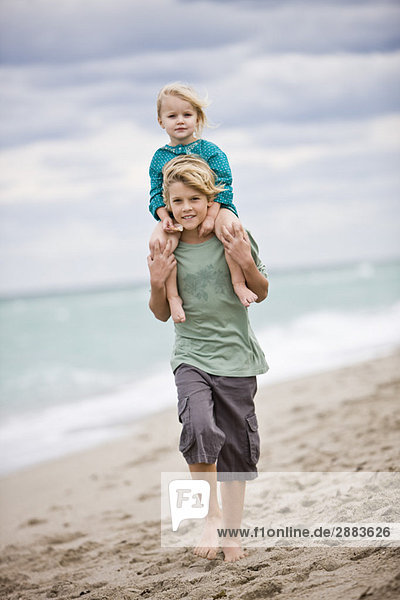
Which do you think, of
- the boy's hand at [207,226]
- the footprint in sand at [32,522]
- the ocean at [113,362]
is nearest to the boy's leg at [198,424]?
the boy's hand at [207,226]

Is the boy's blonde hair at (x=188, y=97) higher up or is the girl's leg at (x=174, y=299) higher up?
the boy's blonde hair at (x=188, y=97)

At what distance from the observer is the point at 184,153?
319 centimetres

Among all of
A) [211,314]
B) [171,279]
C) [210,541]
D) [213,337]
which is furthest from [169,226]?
[210,541]

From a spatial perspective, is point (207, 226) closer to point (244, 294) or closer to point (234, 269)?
point (234, 269)

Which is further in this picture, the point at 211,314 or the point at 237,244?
the point at 211,314

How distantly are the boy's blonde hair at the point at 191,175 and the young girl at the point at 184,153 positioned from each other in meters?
0.07

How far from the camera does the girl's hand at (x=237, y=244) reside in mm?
2990

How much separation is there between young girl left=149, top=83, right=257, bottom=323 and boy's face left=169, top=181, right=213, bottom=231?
0.15 feet

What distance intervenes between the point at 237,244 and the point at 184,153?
1.92 ft

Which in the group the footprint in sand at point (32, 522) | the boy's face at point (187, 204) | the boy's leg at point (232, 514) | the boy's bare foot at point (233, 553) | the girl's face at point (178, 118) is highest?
the girl's face at point (178, 118)

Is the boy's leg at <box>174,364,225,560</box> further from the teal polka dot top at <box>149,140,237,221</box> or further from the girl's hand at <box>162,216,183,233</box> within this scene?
the teal polka dot top at <box>149,140,237,221</box>

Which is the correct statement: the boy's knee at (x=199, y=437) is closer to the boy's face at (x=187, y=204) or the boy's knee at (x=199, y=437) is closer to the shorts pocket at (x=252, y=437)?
the shorts pocket at (x=252, y=437)

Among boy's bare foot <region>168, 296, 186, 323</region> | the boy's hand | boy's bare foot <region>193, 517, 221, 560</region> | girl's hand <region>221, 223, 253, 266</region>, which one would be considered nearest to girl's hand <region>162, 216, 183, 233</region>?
the boy's hand

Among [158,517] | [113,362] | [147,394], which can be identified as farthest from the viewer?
[113,362]
